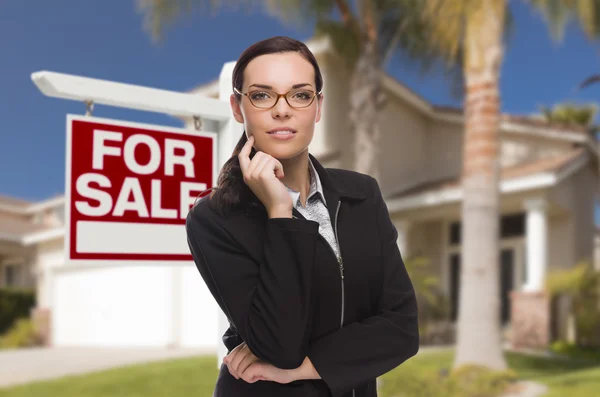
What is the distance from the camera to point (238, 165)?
1641 mm

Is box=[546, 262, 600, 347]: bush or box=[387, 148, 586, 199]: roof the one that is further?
box=[387, 148, 586, 199]: roof

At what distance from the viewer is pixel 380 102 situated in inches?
517

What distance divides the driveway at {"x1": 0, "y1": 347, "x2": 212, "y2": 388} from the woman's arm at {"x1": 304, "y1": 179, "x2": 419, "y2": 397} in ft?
36.3

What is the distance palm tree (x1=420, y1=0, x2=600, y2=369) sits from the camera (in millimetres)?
9625

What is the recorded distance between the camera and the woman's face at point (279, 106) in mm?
1531

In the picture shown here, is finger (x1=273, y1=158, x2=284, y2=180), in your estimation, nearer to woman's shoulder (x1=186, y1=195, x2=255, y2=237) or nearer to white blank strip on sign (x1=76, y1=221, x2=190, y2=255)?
woman's shoulder (x1=186, y1=195, x2=255, y2=237)

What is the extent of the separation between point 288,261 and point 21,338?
841 inches

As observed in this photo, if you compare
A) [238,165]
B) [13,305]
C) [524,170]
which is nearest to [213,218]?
[238,165]

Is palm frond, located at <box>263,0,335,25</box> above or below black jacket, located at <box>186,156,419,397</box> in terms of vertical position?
above

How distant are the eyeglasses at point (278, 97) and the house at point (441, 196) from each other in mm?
13583

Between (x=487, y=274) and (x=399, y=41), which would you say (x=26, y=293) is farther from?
(x=487, y=274)

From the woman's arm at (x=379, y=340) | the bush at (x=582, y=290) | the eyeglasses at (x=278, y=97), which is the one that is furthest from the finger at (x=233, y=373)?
the bush at (x=582, y=290)

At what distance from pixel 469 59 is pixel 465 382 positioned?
190 inches

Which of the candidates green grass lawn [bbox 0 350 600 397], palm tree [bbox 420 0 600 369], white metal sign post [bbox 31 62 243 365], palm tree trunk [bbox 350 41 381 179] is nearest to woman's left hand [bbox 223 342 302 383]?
white metal sign post [bbox 31 62 243 365]
